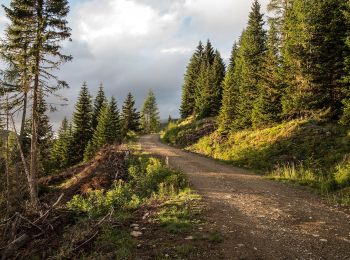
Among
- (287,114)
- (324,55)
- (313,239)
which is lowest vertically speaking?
(313,239)

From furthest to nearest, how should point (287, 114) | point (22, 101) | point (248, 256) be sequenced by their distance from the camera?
point (287, 114), point (22, 101), point (248, 256)

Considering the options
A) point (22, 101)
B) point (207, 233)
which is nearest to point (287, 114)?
point (22, 101)

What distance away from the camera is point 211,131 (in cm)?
4300

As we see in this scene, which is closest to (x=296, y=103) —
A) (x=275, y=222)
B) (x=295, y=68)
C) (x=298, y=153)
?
(x=295, y=68)

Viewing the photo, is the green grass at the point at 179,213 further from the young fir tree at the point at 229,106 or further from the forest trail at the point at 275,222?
the young fir tree at the point at 229,106

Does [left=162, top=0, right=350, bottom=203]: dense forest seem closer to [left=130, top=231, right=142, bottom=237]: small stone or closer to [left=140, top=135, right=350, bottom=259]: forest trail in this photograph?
[left=140, top=135, right=350, bottom=259]: forest trail

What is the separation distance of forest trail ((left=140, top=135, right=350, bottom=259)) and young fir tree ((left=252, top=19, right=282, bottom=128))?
15.8 metres

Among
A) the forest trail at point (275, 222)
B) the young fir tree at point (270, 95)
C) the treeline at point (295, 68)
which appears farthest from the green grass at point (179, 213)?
the young fir tree at point (270, 95)

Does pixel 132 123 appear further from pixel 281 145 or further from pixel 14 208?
pixel 14 208

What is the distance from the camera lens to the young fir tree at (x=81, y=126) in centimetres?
5630

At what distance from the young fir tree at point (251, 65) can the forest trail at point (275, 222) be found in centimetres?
2076

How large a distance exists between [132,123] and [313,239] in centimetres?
6518

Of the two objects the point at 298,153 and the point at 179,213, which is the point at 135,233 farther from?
the point at 298,153

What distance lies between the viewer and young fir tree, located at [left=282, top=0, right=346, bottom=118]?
25.3 meters
